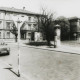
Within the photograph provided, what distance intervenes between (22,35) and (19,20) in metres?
43.4

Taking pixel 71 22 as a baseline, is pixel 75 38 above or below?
below

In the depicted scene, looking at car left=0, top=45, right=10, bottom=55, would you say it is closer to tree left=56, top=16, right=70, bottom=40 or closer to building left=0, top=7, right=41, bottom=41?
building left=0, top=7, right=41, bottom=41

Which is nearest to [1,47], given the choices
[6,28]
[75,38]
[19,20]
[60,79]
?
[19,20]

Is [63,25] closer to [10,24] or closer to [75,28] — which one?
[75,28]

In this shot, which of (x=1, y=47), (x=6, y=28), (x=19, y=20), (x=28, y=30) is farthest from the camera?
(x=28, y=30)

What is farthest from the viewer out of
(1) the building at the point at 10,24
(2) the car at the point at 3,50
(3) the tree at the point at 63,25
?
(3) the tree at the point at 63,25

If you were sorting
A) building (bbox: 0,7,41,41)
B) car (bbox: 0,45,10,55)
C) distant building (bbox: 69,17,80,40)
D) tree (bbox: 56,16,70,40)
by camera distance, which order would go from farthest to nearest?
distant building (bbox: 69,17,80,40) → tree (bbox: 56,16,70,40) → building (bbox: 0,7,41,41) → car (bbox: 0,45,10,55)

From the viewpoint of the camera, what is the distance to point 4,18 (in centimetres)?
5050

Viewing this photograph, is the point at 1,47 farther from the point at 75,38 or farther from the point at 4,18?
the point at 75,38

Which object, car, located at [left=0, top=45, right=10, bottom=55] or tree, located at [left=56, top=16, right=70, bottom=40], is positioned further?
tree, located at [left=56, top=16, right=70, bottom=40]

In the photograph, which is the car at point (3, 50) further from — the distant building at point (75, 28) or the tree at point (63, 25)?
the distant building at point (75, 28)

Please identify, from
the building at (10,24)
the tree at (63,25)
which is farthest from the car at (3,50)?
the tree at (63,25)

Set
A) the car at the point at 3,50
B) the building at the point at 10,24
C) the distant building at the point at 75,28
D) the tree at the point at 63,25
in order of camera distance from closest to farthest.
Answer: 1. the car at the point at 3,50
2. the building at the point at 10,24
3. the tree at the point at 63,25
4. the distant building at the point at 75,28

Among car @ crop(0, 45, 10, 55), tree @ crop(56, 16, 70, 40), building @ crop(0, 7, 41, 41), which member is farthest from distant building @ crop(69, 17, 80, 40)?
car @ crop(0, 45, 10, 55)
